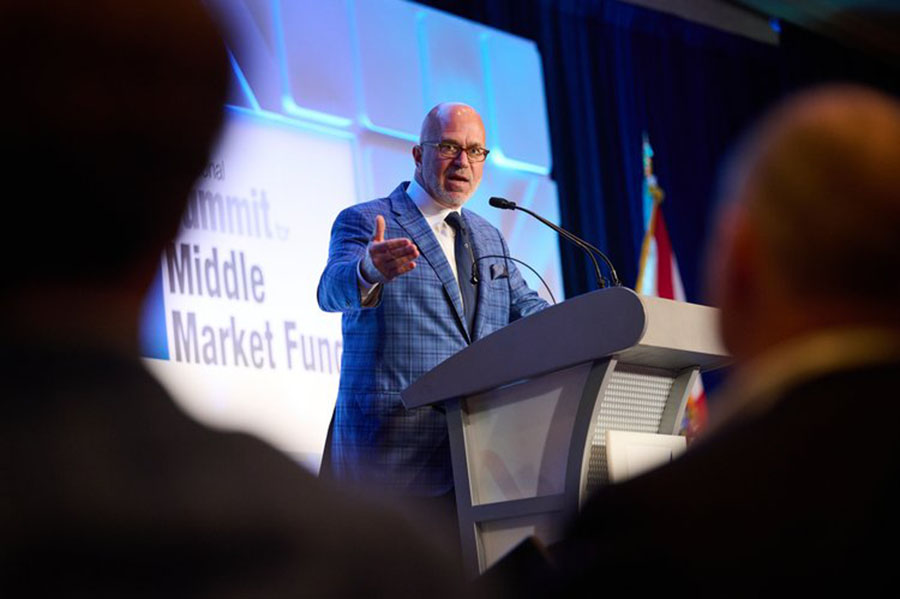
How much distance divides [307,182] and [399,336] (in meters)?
1.50

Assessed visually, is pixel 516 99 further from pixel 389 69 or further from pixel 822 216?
pixel 822 216

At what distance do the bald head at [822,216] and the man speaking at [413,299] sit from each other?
187 centimetres

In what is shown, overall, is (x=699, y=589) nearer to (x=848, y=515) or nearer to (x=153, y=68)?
(x=848, y=515)

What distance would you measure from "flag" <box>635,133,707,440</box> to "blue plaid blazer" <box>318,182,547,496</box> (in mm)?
3152

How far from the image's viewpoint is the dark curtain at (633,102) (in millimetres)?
6039

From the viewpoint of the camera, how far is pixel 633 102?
6586 millimetres

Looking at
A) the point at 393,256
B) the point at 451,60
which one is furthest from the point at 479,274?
the point at 451,60

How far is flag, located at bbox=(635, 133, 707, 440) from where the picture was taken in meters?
6.41

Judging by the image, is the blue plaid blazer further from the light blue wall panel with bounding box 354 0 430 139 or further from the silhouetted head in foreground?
the silhouetted head in foreground

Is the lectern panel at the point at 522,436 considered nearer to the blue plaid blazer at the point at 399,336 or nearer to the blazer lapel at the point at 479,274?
the blue plaid blazer at the point at 399,336

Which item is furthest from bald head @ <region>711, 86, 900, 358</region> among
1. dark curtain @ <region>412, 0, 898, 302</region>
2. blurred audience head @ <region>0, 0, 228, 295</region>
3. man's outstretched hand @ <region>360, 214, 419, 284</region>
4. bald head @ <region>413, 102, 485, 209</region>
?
dark curtain @ <region>412, 0, 898, 302</region>

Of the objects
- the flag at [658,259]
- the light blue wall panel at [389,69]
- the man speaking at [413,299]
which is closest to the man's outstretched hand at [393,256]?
the man speaking at [413,299]

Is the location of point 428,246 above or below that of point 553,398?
above

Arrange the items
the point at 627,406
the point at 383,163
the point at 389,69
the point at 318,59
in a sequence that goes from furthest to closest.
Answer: the point at 389,69 < the point at 383,163 < the point at 318,59 < the point at 627,406
